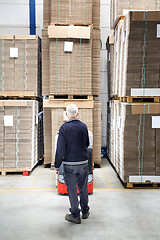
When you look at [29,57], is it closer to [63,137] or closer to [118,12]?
[118,12]

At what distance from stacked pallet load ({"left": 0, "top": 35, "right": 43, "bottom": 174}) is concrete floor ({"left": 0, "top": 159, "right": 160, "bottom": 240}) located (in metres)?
0.60

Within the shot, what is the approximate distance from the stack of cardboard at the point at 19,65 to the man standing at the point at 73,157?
333 centimetres

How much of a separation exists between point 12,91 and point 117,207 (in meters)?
4.15

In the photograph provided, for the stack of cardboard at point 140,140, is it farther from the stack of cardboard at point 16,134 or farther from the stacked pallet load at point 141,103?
the stack of cardboard at point 16,134

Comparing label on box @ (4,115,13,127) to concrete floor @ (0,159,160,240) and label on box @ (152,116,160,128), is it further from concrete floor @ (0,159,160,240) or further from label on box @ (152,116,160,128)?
label on box @ (152,116,160,128)

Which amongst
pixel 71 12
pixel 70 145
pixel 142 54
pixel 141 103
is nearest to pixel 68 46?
pixel 71 12

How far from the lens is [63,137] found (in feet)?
12.8

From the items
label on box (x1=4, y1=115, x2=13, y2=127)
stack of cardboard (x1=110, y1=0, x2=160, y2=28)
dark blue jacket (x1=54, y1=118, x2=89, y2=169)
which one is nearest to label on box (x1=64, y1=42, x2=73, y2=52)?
stack of cardboard (x1=110, y1=0, x2=160, y2=28)

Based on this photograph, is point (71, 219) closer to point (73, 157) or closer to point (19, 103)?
point (73, 157)

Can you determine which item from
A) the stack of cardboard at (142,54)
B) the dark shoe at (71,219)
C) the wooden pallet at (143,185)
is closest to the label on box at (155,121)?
the stack of cardboard at (142,54)

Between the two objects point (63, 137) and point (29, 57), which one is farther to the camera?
point (29, 57)

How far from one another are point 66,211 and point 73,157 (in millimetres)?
1117

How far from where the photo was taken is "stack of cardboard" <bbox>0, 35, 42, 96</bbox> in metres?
6.89

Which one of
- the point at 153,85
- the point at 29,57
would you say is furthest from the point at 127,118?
the point at 29,57
